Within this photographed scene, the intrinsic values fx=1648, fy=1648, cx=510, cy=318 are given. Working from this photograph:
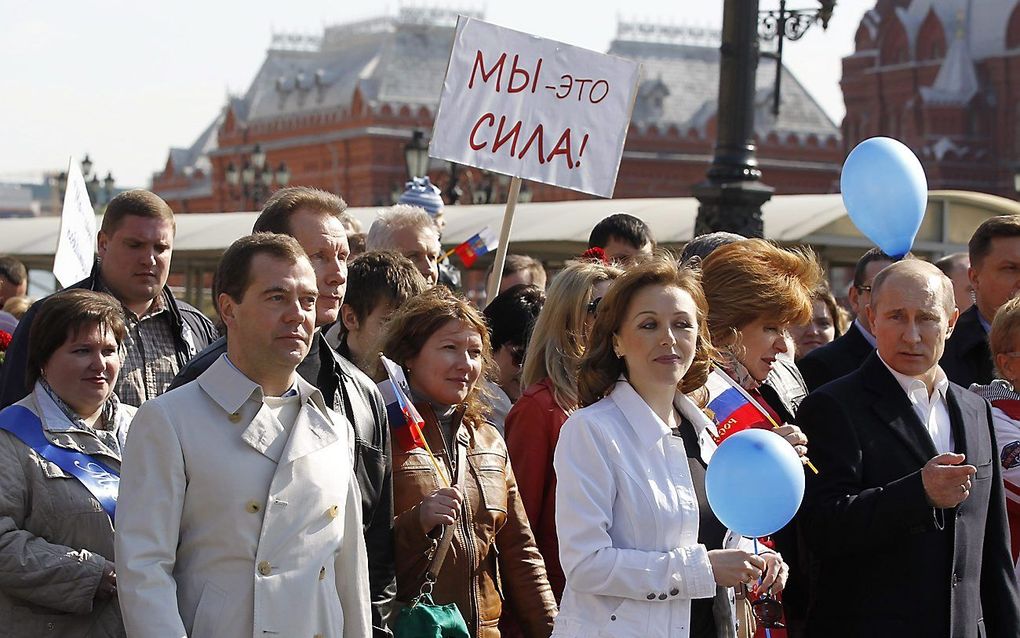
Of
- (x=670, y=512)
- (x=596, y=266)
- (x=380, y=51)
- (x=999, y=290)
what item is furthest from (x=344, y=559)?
(x=380, y=51)

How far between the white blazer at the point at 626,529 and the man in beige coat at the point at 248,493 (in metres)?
0.54

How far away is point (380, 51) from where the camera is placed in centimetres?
8088

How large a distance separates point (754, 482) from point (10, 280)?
7786mm

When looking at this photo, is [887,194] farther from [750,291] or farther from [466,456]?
[466,456]

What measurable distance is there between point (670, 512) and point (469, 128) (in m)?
3.77

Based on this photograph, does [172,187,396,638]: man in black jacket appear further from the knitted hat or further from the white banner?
the knitted hat

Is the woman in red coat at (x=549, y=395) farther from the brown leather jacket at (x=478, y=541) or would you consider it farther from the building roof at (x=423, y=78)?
the building roof at (x=423, y=78)

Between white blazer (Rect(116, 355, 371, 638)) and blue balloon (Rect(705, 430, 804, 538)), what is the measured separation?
93 cm

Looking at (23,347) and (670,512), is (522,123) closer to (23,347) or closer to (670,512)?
(23,347)

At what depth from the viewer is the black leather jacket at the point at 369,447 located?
433 cm

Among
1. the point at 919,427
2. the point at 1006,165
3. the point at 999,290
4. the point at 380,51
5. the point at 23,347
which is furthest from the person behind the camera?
the point at 380,51

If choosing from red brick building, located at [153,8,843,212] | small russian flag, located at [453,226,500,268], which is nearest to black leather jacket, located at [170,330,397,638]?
small russian flag, located at [453,226,500,268]

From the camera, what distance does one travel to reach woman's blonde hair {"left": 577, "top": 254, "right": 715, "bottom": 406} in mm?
4219

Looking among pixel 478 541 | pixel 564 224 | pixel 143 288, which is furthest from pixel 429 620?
pixel 564 224
